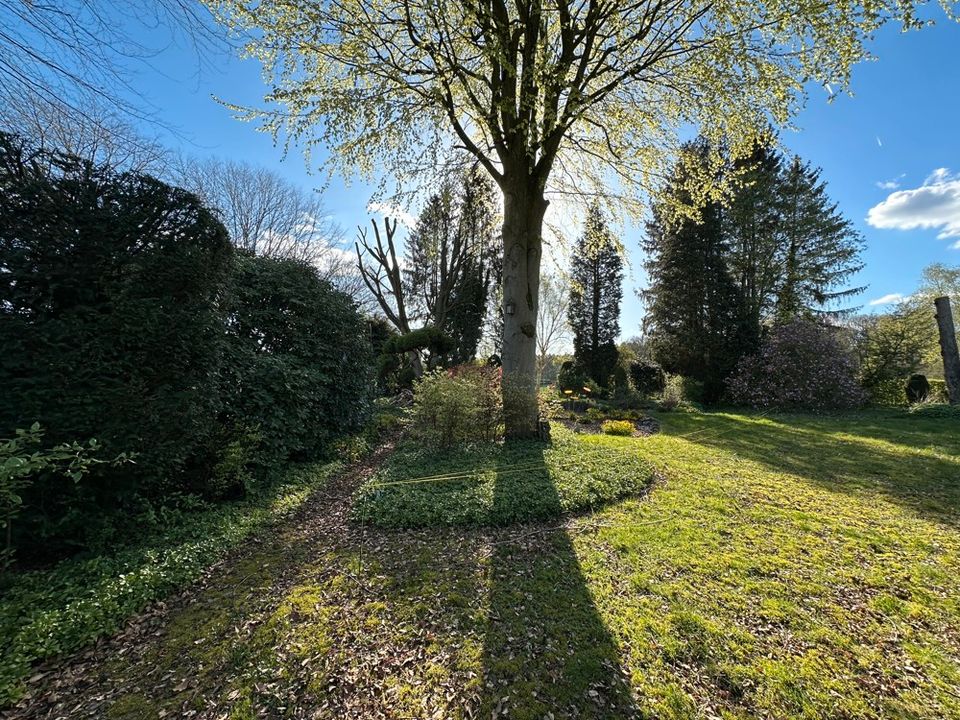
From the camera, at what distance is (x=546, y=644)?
2346 millimetres

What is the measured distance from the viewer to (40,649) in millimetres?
2135

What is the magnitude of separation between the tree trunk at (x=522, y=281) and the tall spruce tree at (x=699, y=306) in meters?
10.5

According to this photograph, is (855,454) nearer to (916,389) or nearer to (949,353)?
(949,353)

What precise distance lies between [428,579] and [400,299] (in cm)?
1437

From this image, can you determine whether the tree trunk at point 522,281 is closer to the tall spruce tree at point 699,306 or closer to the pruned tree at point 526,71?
the pruned tree at point 526,71

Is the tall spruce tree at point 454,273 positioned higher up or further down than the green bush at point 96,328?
higher up

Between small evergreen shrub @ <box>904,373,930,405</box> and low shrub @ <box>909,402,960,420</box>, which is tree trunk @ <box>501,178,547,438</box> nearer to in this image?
low shrub @ <box>909,402,960,420</box>

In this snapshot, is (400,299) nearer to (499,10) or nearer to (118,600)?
(499,10)

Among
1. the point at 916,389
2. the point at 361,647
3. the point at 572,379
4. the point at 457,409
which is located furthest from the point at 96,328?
the point at 916,389

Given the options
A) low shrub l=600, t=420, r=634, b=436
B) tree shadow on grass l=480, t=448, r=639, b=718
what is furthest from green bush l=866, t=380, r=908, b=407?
tree shadow on grass l=480, t=448, r=639, b=718

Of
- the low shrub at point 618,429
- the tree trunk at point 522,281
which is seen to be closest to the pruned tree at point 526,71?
the tree trunk at point 522,281

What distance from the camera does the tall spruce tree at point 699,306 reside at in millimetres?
15297

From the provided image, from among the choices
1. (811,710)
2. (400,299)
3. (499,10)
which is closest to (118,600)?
(811,710)

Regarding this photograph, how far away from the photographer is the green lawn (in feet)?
6.54
